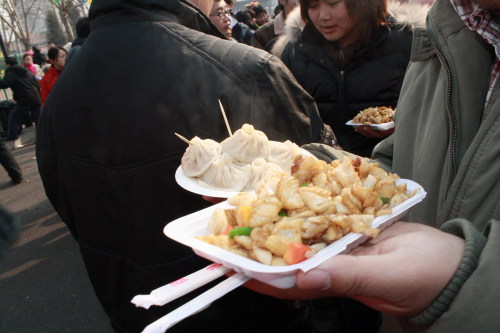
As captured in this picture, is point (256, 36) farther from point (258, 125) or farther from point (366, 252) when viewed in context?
point (366, 252)

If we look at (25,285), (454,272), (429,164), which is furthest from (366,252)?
(25,285)

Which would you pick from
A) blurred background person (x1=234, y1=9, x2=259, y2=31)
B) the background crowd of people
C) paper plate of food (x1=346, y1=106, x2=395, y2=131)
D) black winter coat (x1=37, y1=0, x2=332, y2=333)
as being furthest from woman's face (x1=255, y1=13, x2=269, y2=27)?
black winter coat (x1=37, y1=0, x2=332, y2=333)

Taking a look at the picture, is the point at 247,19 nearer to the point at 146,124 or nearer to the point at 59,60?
the point at 59,60

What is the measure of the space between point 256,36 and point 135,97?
4649 mm

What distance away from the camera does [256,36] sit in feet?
19.3

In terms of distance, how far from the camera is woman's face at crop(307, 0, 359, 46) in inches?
113

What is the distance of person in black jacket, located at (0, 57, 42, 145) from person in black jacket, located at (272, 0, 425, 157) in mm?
10566

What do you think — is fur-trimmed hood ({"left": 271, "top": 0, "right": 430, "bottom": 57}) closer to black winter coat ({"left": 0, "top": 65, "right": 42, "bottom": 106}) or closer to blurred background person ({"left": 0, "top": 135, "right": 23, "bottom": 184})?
blurred background person ({"left": 0, "top": 135, "right": 23, "bottom": 184})

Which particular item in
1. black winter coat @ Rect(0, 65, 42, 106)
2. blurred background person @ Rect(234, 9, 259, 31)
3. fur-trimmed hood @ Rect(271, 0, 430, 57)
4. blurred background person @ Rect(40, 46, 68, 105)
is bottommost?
black winter coat @ Rect(0, 65, 42, 106)

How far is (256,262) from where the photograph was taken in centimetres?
103

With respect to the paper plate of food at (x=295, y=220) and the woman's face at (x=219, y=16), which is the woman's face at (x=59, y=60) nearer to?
the woman's face at (x=219, y=16)

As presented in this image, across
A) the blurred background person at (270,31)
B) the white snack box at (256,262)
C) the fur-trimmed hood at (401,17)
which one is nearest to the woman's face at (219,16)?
the fur-trimmed hood at (401,17)

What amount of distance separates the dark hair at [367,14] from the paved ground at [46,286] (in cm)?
299

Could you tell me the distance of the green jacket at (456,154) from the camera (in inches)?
37.6
